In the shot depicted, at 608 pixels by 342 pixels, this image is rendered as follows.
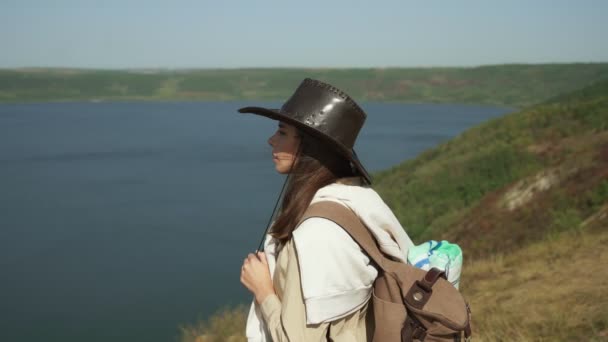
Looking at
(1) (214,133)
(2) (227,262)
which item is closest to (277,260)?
(2) (227,262)

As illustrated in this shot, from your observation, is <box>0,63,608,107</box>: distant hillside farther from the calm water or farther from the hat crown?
the hat crown

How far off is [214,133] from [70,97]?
223ft

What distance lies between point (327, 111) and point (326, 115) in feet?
0.04

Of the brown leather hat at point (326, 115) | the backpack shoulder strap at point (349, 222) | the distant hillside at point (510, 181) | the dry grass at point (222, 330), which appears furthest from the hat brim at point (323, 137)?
the distant hillside at point (510, 181)

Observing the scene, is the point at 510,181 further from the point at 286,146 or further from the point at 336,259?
the point at 336,259

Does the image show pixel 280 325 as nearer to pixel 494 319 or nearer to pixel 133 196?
pixel 494 319

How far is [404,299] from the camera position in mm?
1481

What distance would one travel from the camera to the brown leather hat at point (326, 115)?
5.21 ft

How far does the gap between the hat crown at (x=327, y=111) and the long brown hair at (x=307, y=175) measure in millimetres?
65

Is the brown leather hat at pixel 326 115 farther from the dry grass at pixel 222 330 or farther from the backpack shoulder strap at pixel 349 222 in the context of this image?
the dry grass at pixel 222 330

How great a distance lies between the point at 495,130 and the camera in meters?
25.7

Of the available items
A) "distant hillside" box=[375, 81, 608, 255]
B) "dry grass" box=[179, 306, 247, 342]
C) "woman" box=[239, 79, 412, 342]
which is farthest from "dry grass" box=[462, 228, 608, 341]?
"dry grass" box=[179, 306, 247, 342]

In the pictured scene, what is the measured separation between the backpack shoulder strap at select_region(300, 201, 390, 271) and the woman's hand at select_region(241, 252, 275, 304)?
0.73 ft

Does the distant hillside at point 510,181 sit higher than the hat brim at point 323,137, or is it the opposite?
the hat brim at point 323,137
